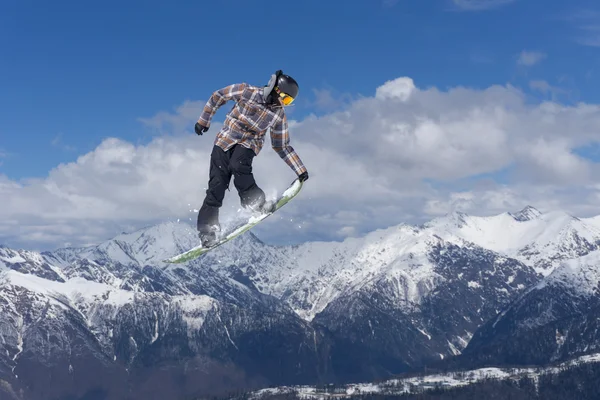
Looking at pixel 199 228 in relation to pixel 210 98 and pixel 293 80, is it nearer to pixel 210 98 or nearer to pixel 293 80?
pixel 210 98

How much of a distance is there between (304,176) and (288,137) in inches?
44.0

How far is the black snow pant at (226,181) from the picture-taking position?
1617 centimetres

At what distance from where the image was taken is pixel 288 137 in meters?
16.5

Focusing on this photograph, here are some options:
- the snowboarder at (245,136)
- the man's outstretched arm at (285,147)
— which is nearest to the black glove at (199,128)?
the snowboarder at (245,136)

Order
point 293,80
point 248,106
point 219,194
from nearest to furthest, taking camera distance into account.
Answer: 1. point 293,80
2. point 248,106
3. point 219,194

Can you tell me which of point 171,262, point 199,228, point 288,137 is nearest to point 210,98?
point 288,137

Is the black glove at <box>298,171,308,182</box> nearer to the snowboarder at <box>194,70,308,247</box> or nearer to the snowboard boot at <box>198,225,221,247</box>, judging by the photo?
the snowboarder at <box>194,70,308,247</box>

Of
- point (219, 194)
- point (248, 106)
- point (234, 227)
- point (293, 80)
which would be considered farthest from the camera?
point (234, 227)

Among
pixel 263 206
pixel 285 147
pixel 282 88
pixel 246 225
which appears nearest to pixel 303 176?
pixel 285 147

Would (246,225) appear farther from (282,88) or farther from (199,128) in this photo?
(282,88)

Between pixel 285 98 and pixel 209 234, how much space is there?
14.9 ft

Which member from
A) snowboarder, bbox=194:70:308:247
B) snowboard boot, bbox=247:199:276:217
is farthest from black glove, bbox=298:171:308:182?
snowboard boot, bbox=247:199:276:217

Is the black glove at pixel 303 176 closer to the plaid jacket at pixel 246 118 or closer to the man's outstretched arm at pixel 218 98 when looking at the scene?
the plaid jacket at pixel 246 118

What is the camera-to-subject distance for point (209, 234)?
1750 cm
